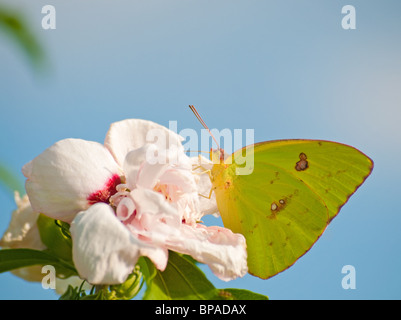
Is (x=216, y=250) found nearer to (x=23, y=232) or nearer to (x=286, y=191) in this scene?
(x=23, y=232)

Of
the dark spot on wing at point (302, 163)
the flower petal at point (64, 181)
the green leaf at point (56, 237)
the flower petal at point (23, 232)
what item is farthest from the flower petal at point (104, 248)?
the dark spot on wing at point (302, 163)

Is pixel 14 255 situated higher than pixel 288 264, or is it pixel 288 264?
pixel 14 255

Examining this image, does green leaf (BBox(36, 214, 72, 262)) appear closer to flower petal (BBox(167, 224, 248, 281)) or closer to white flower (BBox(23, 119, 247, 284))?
white flower (BBox(23, 119, 247, 284))

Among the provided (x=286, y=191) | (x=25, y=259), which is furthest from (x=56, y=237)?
(x=286, y=191)

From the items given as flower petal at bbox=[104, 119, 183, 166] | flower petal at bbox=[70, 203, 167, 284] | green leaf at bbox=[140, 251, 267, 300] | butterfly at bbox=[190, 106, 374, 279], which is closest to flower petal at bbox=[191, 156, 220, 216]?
butterfly at bbox=[190, 106, 374, 279]
